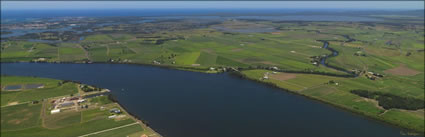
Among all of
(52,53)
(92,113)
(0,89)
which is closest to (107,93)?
(92,113)

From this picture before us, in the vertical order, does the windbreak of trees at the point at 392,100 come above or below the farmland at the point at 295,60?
below

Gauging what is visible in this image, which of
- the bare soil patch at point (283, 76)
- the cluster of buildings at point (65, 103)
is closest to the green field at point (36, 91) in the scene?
the cluster of buildings at point (65, 103)

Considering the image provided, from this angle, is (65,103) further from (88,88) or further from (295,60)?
(295,60)

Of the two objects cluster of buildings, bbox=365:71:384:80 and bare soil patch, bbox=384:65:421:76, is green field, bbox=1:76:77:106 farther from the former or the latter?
bare soil patch, bbox=384:65:421:76

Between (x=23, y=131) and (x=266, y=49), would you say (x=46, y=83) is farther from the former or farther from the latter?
(x=266, y=49)

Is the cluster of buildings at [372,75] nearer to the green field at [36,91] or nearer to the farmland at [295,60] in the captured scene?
the farmland at [295,60]

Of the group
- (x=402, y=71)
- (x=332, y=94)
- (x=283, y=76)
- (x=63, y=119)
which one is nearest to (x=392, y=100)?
(x=332, y=94)

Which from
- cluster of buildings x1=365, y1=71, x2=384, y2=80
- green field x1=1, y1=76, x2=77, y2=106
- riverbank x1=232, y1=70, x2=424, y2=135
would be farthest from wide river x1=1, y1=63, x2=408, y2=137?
cluster of buildings x1=365, y1=71, x2=384, y2=80

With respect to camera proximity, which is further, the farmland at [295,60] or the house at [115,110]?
the farmland at [295,60]
